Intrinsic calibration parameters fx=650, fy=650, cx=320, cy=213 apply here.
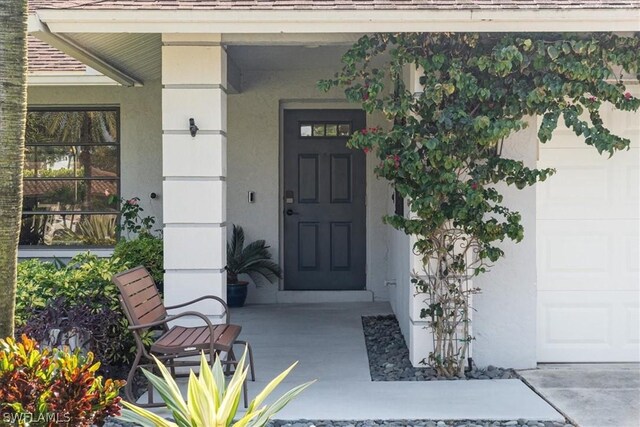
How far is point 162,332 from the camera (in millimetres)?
5543

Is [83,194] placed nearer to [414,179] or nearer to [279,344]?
[279,344]

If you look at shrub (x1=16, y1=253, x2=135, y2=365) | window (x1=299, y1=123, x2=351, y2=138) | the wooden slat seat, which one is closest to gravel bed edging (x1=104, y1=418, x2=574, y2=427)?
the wooden slat seat

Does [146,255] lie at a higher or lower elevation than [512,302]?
higher

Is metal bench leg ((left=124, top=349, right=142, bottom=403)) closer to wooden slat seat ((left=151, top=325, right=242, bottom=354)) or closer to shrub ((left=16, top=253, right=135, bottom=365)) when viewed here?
wooden slat seat ((left=151, top=325, right=242, bottom=354))

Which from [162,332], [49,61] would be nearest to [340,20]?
[162,332]

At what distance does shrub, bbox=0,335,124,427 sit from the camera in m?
3.01

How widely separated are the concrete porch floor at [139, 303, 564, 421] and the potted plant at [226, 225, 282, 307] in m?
1.16

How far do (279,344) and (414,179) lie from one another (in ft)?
7.98

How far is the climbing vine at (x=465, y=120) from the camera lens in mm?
5090

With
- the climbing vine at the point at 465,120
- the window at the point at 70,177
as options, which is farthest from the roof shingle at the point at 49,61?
the climbing vine at the point at 465,120

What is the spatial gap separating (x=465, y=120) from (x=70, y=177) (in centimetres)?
580

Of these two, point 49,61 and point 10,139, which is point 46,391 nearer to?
point 10,139

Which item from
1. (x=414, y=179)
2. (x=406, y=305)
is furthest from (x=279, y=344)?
(x=414, y=179)

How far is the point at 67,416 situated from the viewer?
306cm
